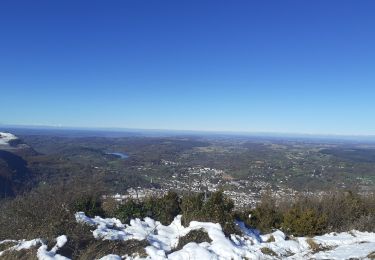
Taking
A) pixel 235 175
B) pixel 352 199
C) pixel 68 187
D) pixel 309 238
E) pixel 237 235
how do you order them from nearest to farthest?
pixel 237 235 < pixel 309 238 < pixel 68 187 < pixel 352 199 < pixel 235 175

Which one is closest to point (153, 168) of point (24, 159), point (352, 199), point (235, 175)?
point (235, 175)

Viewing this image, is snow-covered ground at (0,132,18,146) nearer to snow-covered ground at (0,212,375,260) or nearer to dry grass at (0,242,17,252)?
snow-covered ground at (0,212,375,260)

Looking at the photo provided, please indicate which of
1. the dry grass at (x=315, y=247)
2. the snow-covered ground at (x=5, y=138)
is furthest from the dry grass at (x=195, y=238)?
the snow-covered ground at (x=5, y=138)

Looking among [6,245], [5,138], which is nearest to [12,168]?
[5,138]

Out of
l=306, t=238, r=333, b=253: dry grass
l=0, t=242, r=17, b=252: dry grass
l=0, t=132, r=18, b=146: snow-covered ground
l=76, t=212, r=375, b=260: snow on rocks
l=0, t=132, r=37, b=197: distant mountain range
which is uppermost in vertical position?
l=0, t=242, r=17, b=252: dry grass

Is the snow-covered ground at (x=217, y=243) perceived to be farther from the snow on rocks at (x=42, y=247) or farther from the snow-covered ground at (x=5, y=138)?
the snow-covered ground at (x=5, y=138)

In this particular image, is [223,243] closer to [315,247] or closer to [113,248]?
[113,248]

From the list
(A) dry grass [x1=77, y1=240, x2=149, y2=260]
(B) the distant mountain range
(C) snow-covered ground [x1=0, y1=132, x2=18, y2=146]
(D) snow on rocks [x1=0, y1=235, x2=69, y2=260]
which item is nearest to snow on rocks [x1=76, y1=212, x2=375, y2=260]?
(A) dry grass [x1=77, y1=240, x2=149, y2=260]

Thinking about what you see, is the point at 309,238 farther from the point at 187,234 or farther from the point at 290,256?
the point at 187,234
